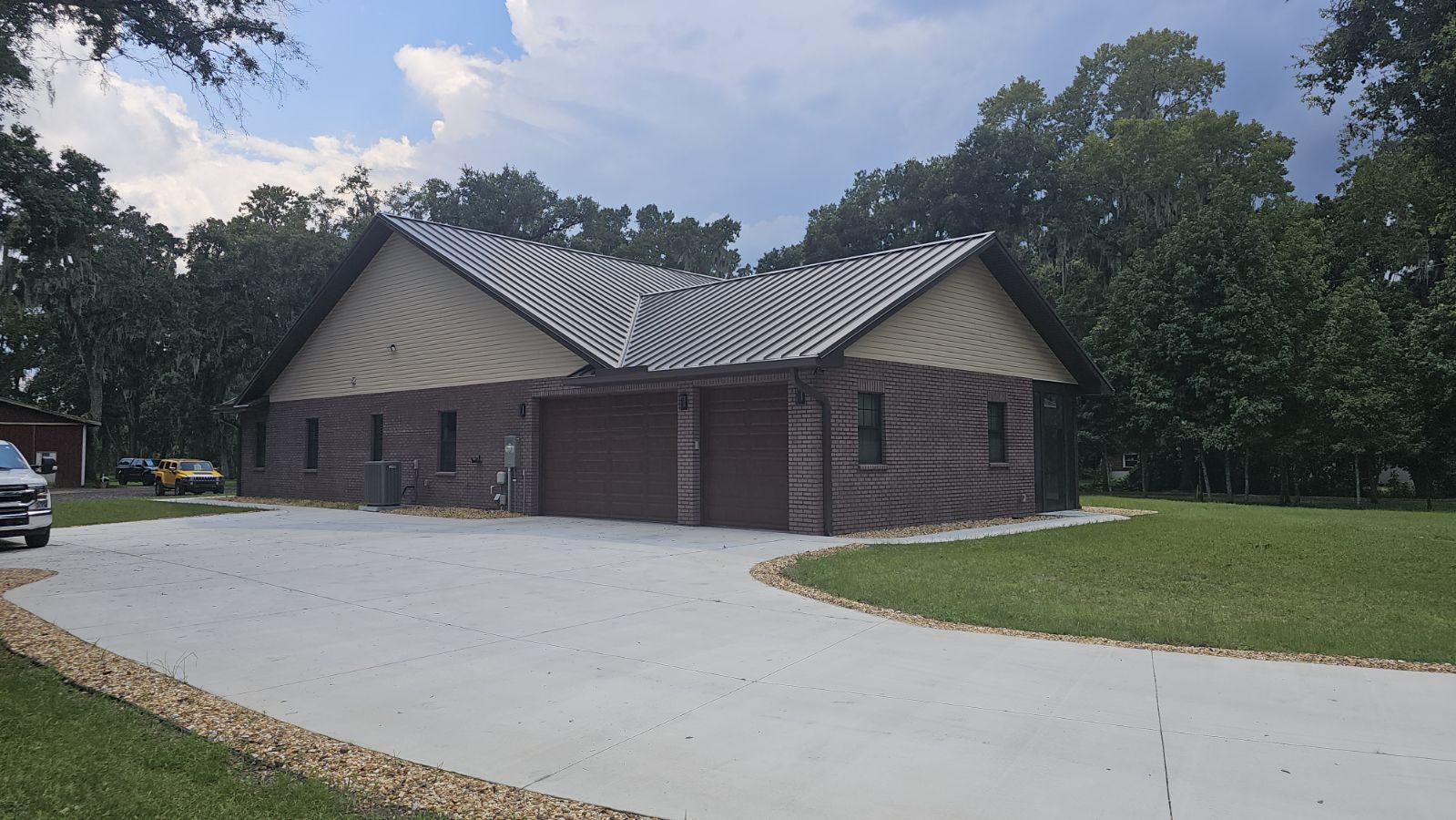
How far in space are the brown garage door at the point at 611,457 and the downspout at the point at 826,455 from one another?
3.48 metres

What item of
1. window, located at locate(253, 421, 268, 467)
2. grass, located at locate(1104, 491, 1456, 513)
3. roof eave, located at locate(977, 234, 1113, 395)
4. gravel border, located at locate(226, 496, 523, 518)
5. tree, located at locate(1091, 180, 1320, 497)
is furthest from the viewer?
grass, located at locate(1104, 491, 1456, 513)

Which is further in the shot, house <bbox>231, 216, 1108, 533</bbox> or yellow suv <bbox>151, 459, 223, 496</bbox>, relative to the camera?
yellow suv <bbox>151, 459, 223, 496</bbox>

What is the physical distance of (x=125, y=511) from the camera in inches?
877

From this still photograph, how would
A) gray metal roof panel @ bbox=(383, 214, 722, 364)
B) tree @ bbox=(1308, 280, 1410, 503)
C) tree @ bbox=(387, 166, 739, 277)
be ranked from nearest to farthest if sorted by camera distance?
gray metal roof panel @ bbox=(383, 214, 722, 364)
tree @ bbox=(1308, 280, 1410, 503)
tree @ bbox=(387, 166, 739, 277)

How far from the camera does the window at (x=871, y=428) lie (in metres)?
15.7

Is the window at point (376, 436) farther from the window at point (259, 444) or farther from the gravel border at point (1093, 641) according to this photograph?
the gravel border at point (1093, 641)

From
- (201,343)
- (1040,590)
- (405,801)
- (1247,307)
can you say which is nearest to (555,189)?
(201,343)

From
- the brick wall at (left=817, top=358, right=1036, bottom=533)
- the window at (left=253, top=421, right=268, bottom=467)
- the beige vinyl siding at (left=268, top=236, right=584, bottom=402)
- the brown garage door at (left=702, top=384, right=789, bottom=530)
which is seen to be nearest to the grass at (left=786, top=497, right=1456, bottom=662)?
the brick wall at (left=817, top=358, right=1036, bottom=533)

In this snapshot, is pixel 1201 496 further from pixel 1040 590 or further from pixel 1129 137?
pixel 1040 590

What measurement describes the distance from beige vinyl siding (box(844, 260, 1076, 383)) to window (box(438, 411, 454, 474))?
1111 cm

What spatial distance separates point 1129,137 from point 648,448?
34.5m

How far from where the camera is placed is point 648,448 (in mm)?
17719

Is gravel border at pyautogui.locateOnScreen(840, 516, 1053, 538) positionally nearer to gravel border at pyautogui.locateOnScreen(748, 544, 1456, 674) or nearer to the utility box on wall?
gravel border at pyautogui.locateOnScreen(748, 544, 1456, 674)

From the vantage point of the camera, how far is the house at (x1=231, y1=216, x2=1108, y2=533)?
50.9 feet
